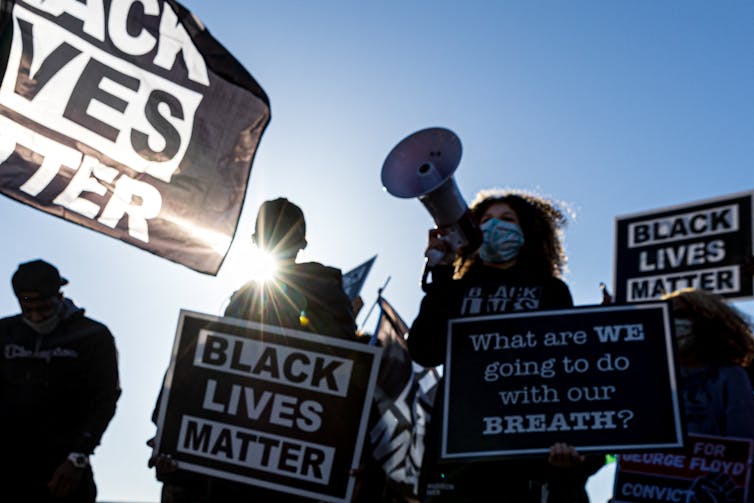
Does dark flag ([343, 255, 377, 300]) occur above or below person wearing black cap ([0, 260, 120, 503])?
above

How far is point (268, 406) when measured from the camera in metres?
4.46

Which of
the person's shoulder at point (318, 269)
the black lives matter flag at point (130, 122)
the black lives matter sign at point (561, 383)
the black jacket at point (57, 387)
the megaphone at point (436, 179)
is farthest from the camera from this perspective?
the black jacket at point (57, 387)

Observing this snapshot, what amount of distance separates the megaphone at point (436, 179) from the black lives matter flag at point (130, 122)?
1.20m

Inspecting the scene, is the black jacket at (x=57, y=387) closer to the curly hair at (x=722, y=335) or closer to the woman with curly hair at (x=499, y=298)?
the woman with curly hair at (x=499, y=298)

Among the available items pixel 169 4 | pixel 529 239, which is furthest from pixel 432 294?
pixel 169 4

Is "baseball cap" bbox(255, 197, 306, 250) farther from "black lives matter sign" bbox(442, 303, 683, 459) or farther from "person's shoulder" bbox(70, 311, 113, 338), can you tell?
"person's shoulder" bbox(70, 311, 113, 338)

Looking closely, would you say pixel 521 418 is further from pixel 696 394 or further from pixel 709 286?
pixel 709 286

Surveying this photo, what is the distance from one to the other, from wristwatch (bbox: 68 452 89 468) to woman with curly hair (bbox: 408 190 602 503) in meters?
2.37

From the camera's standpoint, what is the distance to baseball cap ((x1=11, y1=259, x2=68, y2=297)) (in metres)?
6.14

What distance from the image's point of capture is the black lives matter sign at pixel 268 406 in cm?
433

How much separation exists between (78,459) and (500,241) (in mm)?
2896

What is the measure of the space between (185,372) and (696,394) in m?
2.54

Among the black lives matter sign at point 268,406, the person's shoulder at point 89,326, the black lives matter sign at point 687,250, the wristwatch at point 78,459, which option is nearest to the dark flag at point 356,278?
the black lives matter sign at point 687,250

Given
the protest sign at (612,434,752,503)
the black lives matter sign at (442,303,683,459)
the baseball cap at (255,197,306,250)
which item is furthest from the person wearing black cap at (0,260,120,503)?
the protest sign at (612,434,752,503)
